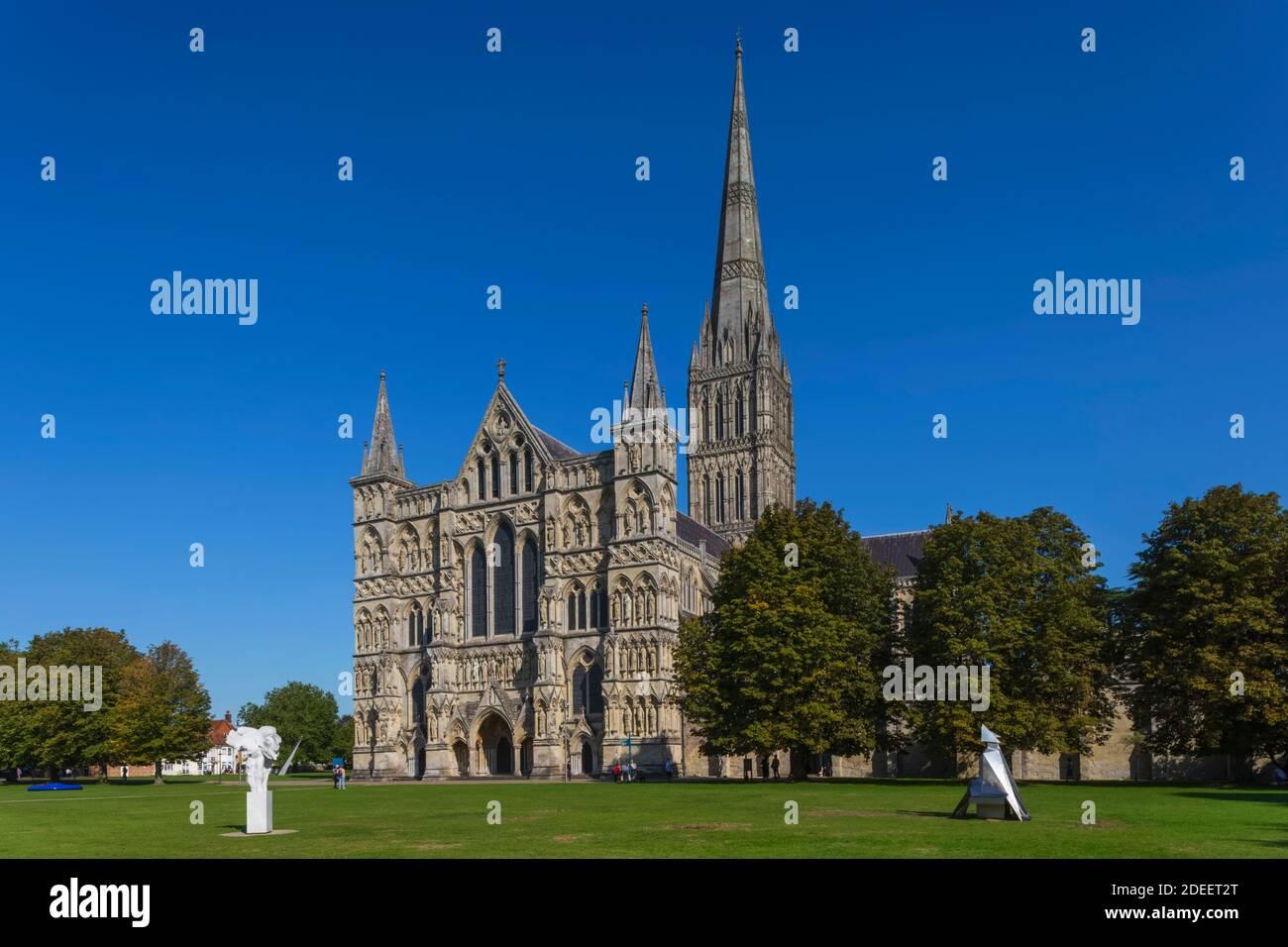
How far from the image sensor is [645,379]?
7131cm

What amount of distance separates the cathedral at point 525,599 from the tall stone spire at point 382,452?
0.10m

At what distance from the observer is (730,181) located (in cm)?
10594

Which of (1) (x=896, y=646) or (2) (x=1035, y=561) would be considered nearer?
(2) (x=1035, y=561)

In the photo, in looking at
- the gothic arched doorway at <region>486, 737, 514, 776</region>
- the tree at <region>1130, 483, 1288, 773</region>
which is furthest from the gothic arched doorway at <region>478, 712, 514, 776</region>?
the tree at <region>1130, 483, 1288, 773</region>

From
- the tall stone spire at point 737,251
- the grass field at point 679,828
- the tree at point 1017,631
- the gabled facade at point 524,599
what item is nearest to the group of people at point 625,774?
the gabled facade at point 524,599

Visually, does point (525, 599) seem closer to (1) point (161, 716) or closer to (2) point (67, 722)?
(1) point (161, 716)

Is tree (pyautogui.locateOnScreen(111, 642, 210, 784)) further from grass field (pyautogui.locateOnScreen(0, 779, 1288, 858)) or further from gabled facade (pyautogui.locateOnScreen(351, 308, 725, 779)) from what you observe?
grass field (pyautogui.locateOnScreen(0, 779, 1288, 858))

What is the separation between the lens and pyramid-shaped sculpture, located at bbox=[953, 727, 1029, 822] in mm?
25125

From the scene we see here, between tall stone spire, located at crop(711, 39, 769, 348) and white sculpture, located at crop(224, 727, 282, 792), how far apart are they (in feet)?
261

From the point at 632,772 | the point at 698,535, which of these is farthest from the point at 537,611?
the point at 698,535

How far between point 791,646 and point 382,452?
41.4 meters
